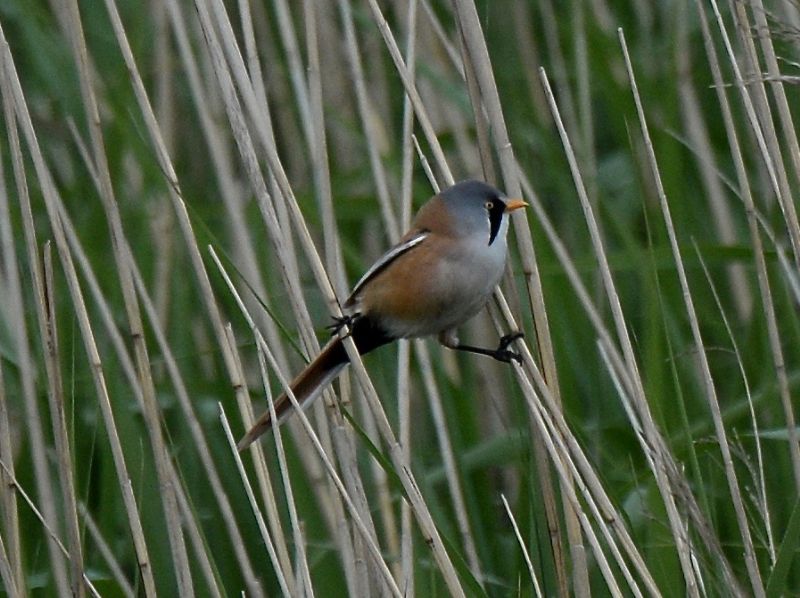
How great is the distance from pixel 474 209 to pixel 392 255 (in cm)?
17

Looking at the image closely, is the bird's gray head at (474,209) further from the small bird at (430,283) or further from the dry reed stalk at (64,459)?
the dry reed stalk at (64,459)

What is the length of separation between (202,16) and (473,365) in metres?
1.39

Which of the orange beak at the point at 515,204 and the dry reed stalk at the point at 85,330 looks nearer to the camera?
the orange beak at the point at 515,204

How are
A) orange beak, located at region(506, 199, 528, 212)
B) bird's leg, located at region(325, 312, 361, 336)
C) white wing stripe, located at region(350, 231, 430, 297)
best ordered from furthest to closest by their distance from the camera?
white wing stripe, located at region(350, 231, 430, 297) < bird's leg, located at region(325, 312, 361, 336) < orange beak, located at region(506, 199, 528, 212)

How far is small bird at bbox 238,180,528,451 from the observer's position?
84.3 inches

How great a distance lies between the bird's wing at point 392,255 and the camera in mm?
2268

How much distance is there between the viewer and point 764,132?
6.69ft

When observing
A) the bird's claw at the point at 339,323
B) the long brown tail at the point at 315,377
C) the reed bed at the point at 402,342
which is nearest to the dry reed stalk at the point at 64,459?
the reed bed at the point at 402,342

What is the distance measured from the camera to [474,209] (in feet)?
7.27

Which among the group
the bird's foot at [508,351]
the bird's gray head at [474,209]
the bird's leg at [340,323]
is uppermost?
the bird's gray head at [474,209]

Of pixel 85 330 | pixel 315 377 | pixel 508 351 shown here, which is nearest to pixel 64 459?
pixel 85 330

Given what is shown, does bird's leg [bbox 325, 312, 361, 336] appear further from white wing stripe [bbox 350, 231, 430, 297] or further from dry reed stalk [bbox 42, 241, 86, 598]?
dry reed stalk [bbox 42, 241, 86, 598]

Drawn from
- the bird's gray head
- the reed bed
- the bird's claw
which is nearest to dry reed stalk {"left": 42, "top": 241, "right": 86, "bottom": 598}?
the reed bed

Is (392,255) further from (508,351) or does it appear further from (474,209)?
(508,351)
